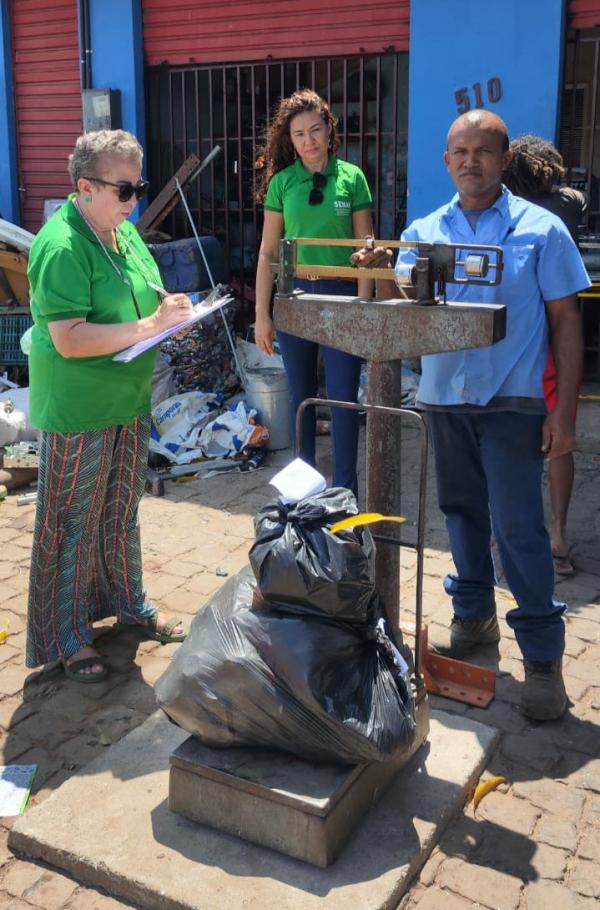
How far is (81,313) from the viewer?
324 centimetres

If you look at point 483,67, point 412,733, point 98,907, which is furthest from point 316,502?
point 483,67

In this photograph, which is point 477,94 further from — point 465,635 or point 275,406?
point 465,635

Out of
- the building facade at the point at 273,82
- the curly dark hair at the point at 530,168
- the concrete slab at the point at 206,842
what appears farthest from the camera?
the building facade at the point at 273,82

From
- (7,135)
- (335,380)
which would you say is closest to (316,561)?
(335,380)

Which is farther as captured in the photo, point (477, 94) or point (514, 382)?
point (477, 94)

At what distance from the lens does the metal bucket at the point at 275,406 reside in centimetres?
680

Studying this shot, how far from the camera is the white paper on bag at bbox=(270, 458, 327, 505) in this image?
8.98 ft

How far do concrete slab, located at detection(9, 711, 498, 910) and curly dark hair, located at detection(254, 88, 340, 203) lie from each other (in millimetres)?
3109

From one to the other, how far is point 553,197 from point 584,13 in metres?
2.96

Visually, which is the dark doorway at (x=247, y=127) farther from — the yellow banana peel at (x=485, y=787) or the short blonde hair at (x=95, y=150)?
the yellow banana peel at (x=485, y=787)

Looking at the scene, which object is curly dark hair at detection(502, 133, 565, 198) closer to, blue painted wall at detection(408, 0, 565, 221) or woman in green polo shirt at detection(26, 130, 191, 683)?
woman in green polo shirt at detection(26, 130, 191, 683)

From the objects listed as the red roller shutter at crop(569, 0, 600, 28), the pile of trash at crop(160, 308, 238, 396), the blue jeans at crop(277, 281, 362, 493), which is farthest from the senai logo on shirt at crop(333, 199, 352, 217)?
the red roller shutter at crop(569, 0, 600, 28)

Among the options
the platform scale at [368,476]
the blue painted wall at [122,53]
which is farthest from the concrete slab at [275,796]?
the blue painted wall at [122,53]

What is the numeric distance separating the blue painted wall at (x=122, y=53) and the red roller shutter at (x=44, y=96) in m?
0.54
